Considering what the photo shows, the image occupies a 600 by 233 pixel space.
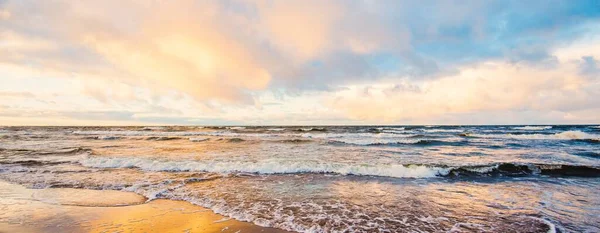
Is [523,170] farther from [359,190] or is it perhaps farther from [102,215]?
[102,215]

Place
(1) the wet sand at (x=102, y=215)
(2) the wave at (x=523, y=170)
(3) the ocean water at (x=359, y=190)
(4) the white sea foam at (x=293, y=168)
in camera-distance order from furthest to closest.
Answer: (2) the wave at (x=523, y=170)
(4) the white sea foam at (x=293, y=168)
(3) the ocean water at (x=359, y=190)
(1) the wet sand at (x=102, y=215)

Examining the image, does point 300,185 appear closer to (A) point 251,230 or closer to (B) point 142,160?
(A) point 251,230

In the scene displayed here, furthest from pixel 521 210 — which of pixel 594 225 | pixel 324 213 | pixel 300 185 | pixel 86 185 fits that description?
pixel 86 185

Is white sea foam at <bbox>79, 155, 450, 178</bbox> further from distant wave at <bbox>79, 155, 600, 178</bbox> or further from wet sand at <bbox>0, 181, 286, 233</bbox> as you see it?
wet sand at <bbox>0, 181, 286, 233</bbox>

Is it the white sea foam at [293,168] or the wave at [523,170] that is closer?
the white sea foam at [293,168]

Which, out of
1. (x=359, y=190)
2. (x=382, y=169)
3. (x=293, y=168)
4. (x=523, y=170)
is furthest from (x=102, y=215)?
(x=523, y=170)

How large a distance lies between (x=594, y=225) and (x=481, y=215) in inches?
77.0

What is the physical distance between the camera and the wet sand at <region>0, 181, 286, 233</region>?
546cm

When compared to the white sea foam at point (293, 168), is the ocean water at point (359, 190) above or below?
below

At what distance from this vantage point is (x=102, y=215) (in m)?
6.17

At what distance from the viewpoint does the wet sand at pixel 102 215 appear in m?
5.46

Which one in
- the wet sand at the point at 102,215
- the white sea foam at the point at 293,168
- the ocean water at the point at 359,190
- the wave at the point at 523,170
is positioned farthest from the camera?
the wave at the point at 523,170

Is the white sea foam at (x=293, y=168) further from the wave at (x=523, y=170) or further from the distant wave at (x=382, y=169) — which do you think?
the wave at (x=523, y=170)

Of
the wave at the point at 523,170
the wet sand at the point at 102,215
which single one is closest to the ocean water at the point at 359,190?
the wave at the point at 523,170
